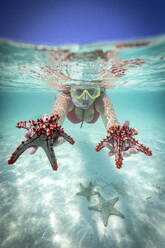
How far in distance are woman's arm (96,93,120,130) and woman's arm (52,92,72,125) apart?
1.39 m

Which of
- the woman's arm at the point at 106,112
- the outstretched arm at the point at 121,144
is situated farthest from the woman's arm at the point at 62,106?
the outstretched arm at the point at 121,144

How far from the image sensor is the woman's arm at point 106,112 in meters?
4.21

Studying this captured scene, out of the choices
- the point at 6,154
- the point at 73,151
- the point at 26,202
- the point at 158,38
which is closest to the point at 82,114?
the point at 158,38

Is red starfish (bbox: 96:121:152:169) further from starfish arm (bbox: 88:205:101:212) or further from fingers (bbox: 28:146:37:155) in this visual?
starfish arm (bbox: 88:205:101:212)

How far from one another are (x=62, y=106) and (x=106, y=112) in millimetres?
1807

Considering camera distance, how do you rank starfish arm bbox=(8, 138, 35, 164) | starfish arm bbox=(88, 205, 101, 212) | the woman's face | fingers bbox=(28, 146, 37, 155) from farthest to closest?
starfish arm bbox=(88, 205, 101, 212)
the woman's face
fingers bbox=(28, 146, 37, 155)
starfish arm bbox=(8, 138, 35, 164)

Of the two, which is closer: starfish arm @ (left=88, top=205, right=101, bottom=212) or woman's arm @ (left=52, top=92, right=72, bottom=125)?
woman's arm @ (left=52, top=92, right=72, bottom=125)

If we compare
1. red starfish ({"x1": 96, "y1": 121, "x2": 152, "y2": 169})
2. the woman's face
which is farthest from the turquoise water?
red starfish ({"x1": 96, "y1": 121, "x2": 152, "y2": 169})

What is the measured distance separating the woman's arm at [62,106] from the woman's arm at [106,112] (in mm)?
1391

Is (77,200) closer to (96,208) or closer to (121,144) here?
(96,208)

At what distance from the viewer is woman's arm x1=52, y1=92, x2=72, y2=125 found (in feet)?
14.9

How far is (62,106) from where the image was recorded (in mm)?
4949

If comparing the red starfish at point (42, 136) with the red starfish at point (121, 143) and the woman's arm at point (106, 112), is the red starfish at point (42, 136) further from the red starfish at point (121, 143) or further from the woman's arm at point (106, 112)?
the woman's arm at point (106, 112)

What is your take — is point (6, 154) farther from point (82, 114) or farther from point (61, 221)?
point (82, 114)
